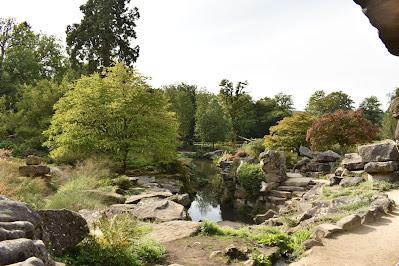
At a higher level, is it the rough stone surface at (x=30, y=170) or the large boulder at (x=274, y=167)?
the large boulder at (x=274, y=167)

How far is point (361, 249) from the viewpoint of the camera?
6.64 metres

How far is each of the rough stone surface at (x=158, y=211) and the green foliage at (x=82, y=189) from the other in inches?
42.3

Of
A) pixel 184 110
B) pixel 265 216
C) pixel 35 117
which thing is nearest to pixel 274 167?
pixel 265 216

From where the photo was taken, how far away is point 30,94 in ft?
79.7

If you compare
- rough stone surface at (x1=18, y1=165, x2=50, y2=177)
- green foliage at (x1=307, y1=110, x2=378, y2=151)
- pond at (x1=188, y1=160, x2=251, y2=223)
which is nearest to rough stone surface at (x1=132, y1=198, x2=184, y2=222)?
pond at (x1=188, y1=160, x2=251, y2=223)

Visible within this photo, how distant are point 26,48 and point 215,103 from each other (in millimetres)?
20913

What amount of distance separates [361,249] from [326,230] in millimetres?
789

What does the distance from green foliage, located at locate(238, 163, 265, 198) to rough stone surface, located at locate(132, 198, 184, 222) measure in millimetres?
7206

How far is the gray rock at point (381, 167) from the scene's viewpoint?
40.4 ft

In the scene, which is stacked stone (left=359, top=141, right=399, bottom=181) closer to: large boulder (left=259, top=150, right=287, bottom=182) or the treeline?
large boulder (left=259, top=150, right=287, bottom=182)

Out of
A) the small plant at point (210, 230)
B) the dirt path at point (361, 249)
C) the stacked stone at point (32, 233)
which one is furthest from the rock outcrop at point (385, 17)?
the small plant at point (210, 230)

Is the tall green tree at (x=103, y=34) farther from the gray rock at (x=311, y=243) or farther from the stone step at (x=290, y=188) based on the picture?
the gray rock at (x=311, y=243)

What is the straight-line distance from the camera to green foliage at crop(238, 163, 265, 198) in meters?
16.7

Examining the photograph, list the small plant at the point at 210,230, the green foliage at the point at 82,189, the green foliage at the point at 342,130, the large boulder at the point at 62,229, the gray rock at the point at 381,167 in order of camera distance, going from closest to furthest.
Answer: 1. the large boulder at the point at 62,229
2. the small plant at the point at 210,230
3. the green foliage at the point at 82,189
4. the gray rock at the point at 381,167
5. the green foliage at the point at 342,130
